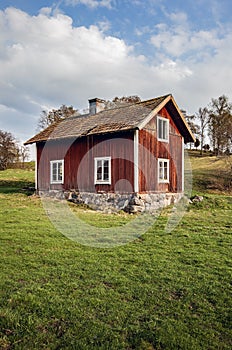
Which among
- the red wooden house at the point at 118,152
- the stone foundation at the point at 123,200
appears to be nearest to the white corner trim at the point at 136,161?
the red wooden house at the point at 118,152

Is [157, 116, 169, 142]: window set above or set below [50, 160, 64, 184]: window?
above

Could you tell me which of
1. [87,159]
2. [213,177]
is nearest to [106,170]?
[87,159]

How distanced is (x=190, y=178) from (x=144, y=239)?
23.7 meters

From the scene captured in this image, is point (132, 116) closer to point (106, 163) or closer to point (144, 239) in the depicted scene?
point (106, 163)

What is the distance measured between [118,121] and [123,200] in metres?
4.69

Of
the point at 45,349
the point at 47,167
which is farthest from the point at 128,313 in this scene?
the point at 47,167

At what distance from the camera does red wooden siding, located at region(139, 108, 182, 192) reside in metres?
17.8

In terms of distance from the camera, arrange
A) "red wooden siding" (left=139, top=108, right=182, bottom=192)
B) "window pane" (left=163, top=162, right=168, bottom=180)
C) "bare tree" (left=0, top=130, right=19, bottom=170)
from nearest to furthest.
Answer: "red wooden siding" (left=139, top=108, right=182, bottom=192) < "window pane" (left=163, top=162, right=168, bottom=180) < "bare tree" (left=0, top=130, right=19, bottom=170)

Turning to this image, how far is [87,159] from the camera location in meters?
19.4

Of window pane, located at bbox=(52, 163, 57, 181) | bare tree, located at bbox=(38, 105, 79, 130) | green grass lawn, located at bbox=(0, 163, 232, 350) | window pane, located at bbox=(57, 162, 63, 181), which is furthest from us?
bare tree, located at bbox=(38, 105, 79, 130)

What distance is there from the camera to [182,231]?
36.8 ft

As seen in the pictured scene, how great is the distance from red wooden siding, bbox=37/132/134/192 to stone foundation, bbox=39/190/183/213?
0.41 metres

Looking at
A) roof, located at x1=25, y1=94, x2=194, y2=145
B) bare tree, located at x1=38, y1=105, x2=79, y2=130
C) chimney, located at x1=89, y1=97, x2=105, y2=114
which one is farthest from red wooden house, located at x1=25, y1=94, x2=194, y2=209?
bare tree, located at x1=38, y1=105, x2=79, y2=130

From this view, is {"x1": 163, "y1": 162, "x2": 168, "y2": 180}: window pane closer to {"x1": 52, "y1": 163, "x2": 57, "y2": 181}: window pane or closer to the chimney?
the chimney
